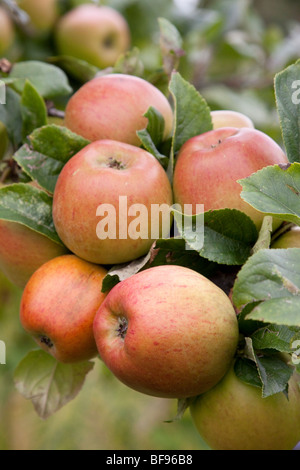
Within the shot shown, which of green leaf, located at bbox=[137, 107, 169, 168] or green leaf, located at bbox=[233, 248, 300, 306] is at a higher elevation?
green leaf, located at bbox=[137, 107, 169, 168]

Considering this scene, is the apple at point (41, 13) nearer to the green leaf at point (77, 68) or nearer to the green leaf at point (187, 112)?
the green leaf at point (77, 68)

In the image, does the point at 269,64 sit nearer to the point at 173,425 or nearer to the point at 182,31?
the point at 182,31

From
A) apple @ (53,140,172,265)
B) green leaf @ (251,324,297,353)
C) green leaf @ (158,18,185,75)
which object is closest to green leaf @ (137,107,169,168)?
apple @ (53,140,172,265)

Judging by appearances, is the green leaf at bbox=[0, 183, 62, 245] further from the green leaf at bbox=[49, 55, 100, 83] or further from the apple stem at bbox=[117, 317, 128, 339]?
the green leaf at bbox=[49, 55, 100, 83]

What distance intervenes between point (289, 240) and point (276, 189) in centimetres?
9

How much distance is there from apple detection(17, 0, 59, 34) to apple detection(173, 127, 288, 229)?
734 millimetres

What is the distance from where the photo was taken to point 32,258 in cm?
71

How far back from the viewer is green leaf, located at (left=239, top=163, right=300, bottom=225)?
0.55 meters

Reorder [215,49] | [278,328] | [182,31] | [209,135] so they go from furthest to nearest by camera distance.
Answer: [215,49], [182,31], [209,135], [278,328]

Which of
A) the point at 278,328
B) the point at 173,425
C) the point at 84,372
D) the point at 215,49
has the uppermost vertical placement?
the point at 278,328

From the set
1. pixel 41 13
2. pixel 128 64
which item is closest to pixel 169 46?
Answer: pixel 128 64

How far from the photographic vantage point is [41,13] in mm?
1217
